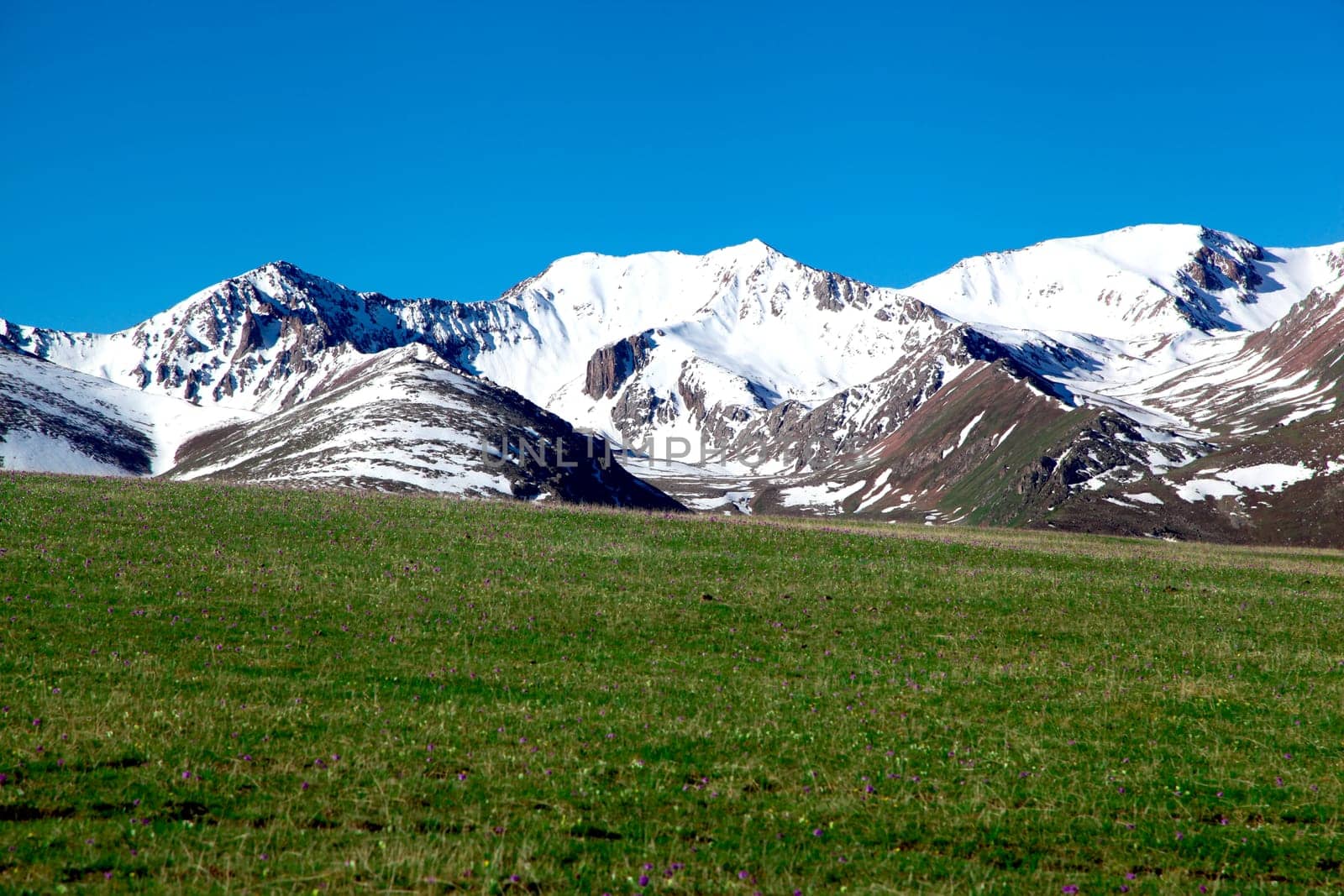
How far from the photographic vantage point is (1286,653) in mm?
24891

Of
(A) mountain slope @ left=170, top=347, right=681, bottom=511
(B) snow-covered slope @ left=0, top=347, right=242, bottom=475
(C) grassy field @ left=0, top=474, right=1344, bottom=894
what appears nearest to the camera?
(C) grassy field @ left=0, top=474, right=1344, bottom=894

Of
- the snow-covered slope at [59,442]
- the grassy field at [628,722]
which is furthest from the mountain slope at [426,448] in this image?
the grassy field at [628,722]

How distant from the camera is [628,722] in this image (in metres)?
17.0

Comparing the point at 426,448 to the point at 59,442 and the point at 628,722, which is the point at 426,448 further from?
the point at 628,722

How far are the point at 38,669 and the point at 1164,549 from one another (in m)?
49.8

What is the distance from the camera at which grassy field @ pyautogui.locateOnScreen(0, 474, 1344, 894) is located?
452 inches

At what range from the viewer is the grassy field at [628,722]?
11469mm

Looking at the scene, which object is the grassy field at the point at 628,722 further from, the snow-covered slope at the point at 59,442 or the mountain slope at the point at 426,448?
the snow-covered slope at the point at 59,442

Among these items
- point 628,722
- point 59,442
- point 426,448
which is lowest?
point 628,722

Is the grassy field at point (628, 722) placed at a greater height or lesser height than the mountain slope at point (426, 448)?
lesser

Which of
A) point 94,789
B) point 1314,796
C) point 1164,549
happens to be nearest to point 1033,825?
point 1314,796

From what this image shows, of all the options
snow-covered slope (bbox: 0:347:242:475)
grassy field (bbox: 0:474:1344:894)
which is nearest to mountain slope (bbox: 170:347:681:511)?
A: snow-covered slope (bbox: 0:347:242:475)

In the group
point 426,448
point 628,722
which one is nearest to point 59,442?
point 426,448

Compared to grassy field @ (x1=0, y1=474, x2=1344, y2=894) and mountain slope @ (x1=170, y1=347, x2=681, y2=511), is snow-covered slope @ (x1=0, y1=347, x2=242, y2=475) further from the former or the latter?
grassy field @ (x1=0, y1=474, x2=1344, y2=894)
